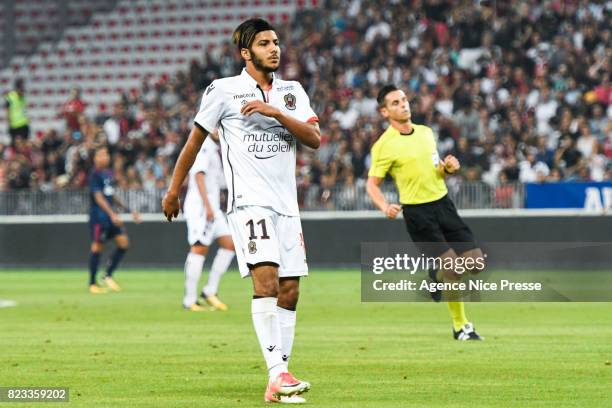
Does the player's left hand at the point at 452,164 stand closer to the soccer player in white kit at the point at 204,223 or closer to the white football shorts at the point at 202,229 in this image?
the soccer player in white kit at the point at 204,223

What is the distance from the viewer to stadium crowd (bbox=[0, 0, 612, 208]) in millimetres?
27812

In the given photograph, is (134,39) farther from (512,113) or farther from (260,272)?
(260,272)

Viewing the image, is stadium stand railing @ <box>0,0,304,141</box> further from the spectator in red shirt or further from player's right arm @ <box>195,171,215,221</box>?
player's right arm @ <box>195,171,215,221</box>

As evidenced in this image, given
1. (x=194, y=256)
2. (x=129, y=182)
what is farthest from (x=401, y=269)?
(x=129, y=182)

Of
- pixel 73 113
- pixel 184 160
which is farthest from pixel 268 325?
pixel 73 113

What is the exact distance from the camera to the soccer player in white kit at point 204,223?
1830 centimetres

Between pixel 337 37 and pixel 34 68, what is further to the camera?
pixel 34 68

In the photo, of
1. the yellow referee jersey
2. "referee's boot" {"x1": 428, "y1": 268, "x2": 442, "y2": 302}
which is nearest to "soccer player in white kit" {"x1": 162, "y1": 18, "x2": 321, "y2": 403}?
"referee's boot" {"x1": 428, "y1": 268, "x2": 442, "y2": 302}

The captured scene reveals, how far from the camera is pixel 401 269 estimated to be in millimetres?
19000

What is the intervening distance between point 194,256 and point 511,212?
10.0 metres

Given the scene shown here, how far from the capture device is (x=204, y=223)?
18578mm

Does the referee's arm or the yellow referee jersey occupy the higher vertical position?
the yellow referee jersey

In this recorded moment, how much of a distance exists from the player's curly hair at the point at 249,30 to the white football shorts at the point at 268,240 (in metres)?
1.11

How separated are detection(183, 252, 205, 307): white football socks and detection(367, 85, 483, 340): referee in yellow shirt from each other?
4.65 meters
